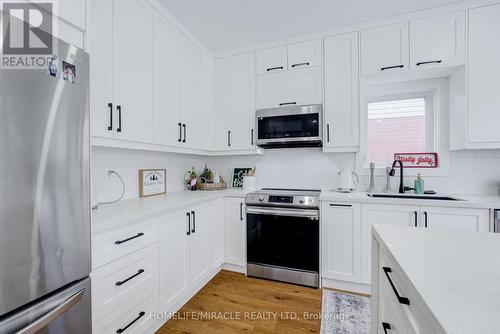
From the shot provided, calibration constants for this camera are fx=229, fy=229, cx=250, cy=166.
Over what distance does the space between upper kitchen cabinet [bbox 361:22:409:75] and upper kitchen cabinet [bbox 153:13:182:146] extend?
1832 mm

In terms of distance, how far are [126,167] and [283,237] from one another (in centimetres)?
160

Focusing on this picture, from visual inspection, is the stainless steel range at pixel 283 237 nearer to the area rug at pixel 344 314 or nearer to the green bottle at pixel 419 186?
the area rug at pixel 344 314

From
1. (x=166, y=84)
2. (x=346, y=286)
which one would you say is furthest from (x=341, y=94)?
(x=346, y=286)

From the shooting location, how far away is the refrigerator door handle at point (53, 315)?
76 cm

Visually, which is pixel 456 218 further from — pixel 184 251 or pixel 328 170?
→ pixel 184 251

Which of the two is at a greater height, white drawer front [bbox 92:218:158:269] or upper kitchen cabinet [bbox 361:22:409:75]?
upper kitchen cabinet [bbox 361:22:409:75]

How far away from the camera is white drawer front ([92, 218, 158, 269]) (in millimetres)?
1161

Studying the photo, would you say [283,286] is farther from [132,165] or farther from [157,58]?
[157,58]

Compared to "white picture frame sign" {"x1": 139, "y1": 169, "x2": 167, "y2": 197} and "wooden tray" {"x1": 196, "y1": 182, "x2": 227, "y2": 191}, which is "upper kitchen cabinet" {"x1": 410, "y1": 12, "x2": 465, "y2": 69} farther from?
"white picture frame sign" {"x1": 139, "y1": 169, "x2": 167, "y2": 197}

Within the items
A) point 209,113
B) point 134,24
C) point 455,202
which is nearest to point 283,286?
point 455,202

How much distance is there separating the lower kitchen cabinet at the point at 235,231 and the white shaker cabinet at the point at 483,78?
7.10 ft

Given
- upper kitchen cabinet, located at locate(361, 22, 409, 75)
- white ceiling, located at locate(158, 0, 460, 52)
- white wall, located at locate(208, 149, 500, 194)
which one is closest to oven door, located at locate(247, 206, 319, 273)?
white wall, located at locate(208, 149, 500, 194)

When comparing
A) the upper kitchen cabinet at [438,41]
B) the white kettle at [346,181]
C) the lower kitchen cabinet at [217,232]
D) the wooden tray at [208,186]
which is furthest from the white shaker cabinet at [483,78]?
the wooden tray at [208,186]

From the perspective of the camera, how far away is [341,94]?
92.4 inches
